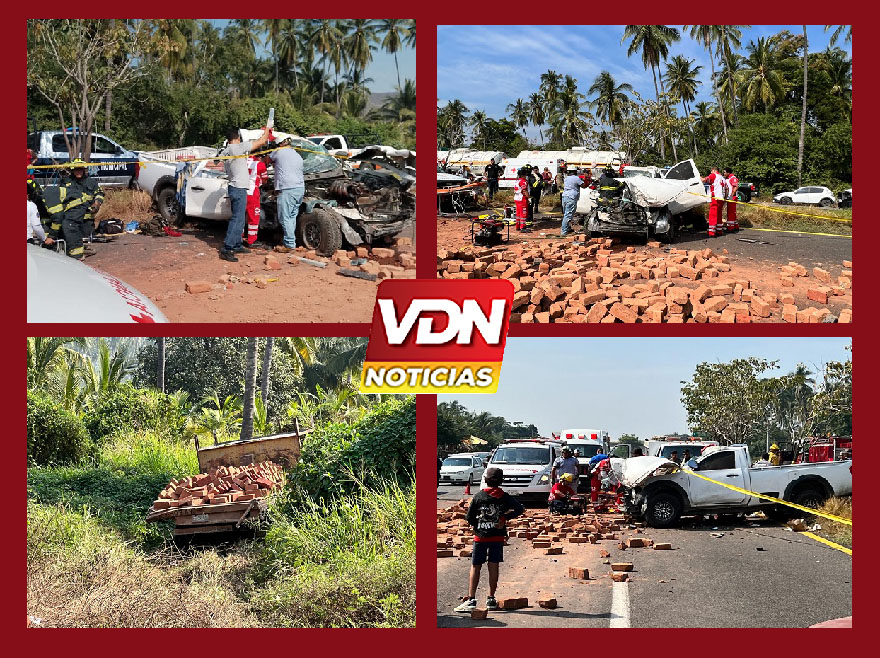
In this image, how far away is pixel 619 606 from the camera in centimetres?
665

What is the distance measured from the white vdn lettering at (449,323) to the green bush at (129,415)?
12241 millimetres

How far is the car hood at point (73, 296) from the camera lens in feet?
17.8

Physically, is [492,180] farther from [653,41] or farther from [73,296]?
[73,296]

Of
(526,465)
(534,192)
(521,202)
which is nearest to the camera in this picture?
(526,465)

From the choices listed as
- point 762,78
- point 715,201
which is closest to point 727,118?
point 762,78

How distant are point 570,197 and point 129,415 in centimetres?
995

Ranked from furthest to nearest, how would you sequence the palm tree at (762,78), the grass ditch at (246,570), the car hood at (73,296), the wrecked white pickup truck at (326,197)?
1. the palm tree at (762,78)
2. the wrecked white pickup truck at (326,197)
3. the grass ditch at (246,570)
4. the car hood at (73,296)

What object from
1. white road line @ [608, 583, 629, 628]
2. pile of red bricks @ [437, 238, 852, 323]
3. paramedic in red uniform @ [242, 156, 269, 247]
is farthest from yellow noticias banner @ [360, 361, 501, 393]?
paramedic in red uniform @ [242, 156, 269, 247]

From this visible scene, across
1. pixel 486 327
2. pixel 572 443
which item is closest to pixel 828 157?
pixel 572 443

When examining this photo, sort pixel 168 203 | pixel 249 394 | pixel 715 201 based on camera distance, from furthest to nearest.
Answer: pixel 249 394, pixel 715 201, pixel 168 203

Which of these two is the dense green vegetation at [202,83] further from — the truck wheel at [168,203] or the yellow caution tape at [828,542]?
the yellow caution tape at [828,542]

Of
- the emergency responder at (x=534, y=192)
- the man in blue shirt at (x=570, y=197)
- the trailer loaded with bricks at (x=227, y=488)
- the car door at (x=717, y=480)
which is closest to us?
the trailer loaded with bricks at (x=227, y=488)

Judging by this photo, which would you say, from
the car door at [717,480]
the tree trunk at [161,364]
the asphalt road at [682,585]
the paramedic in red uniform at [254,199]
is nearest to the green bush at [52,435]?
the tree trunk at [161,364]

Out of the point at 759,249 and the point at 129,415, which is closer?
the point at 759,249
